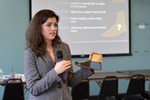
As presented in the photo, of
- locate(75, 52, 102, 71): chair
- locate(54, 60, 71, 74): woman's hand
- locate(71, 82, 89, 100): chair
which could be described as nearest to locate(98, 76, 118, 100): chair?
locate(71, 82, 89, 100): chair

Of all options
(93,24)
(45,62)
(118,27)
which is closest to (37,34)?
(45,62)

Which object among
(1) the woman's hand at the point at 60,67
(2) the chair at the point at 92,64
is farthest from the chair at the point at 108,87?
(1) the woman's hand at the point at 60,67

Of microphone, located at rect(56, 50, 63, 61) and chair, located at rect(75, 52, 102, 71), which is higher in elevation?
microphone, located at rect(56, 50, 63, 61)

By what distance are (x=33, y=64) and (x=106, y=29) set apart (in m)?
4.15

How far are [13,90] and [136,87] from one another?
2.01m

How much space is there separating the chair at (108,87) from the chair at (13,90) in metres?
1.26

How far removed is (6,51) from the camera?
509 centimetres

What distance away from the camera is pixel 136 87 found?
434cm

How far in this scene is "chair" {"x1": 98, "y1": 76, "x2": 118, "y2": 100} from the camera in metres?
4.09

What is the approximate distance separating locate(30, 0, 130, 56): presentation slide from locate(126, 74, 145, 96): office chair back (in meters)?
1.48

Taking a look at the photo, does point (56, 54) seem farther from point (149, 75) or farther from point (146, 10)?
point (146, 10)

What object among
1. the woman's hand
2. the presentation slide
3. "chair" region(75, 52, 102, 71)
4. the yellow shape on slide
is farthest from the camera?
the yellow shape on slide

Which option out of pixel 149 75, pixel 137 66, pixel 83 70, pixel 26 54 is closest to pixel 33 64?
pixel 26 54

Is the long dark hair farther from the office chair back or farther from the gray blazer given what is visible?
the office chair back
